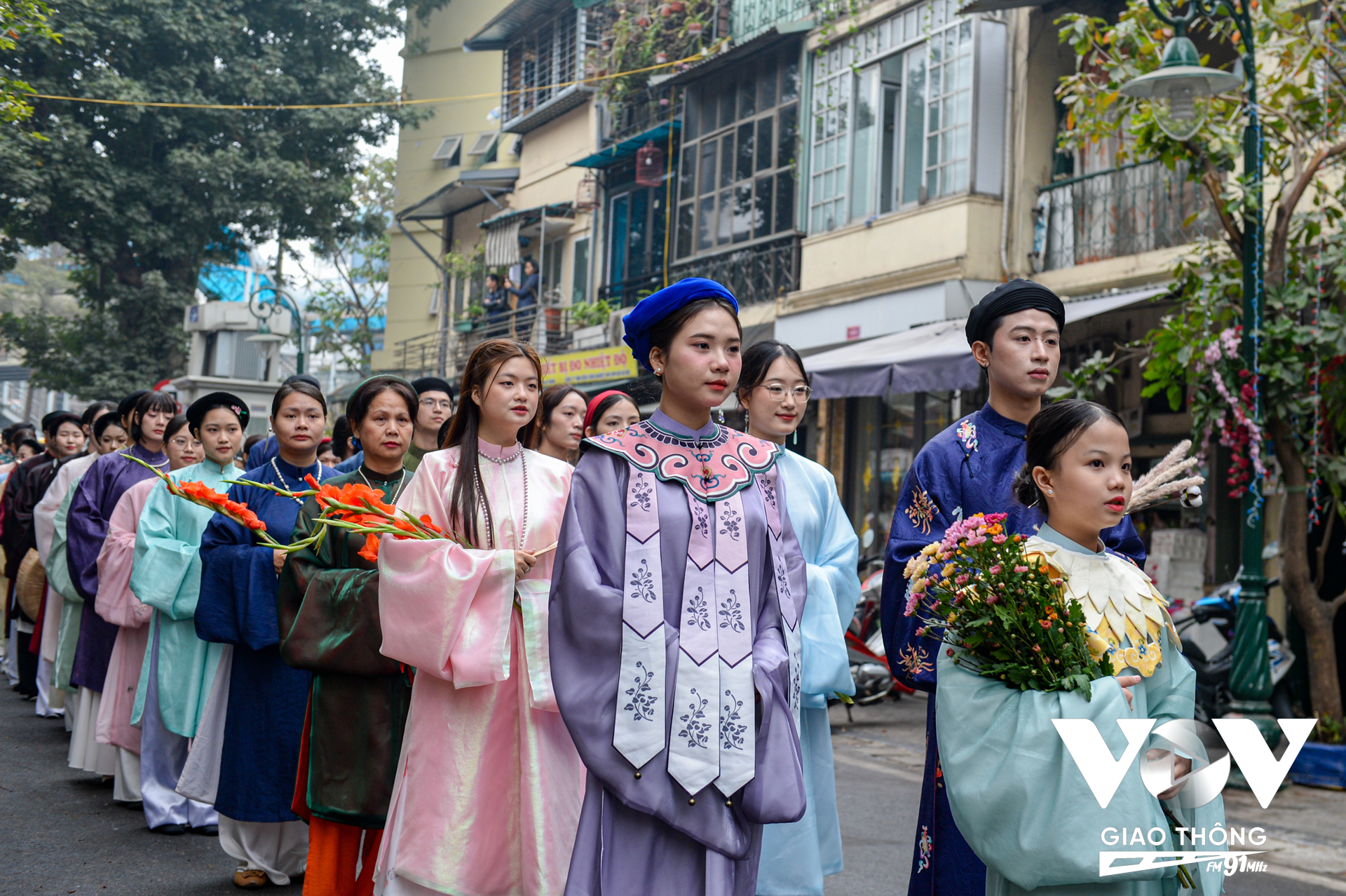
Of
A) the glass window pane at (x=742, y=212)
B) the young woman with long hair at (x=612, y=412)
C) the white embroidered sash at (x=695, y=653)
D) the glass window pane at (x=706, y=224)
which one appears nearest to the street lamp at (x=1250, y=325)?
the young woman with long hair at (x=612, y=412)

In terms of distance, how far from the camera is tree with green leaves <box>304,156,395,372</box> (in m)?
27.3

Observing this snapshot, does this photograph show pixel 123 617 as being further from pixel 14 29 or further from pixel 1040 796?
pixel 14 29

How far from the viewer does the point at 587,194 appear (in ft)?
69.5

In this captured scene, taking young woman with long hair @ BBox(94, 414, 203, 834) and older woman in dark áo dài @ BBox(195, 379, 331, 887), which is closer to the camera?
older woman in dark áo dài @ BBox(195, 379, 331, 887)

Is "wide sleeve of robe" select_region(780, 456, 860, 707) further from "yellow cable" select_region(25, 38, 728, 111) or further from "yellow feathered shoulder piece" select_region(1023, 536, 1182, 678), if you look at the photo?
"yellow cable" select_region(25, 38, 728, 111)

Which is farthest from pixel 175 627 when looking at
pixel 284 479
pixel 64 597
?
pixel 64 597

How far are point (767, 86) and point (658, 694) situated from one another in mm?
14189

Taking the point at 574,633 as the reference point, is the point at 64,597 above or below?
below

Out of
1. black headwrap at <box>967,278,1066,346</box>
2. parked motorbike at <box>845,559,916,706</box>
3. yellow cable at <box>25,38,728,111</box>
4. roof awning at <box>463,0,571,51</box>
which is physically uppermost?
roof awning at <box>463,0,571,51</box>

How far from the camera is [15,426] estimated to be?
13.2m

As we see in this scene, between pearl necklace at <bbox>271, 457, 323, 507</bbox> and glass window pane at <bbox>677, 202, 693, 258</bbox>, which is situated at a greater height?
glass window pane at <bbox>677, 202, 693, 258</bbox>

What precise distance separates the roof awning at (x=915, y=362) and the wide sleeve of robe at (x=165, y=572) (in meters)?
5.50

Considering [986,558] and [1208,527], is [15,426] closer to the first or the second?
[1208,527]

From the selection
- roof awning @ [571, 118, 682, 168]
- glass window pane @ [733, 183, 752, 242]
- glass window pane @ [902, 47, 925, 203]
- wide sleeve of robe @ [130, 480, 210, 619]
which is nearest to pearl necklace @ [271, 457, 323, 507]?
wide sleeve of robe @ [130, 480, 210, 619]
